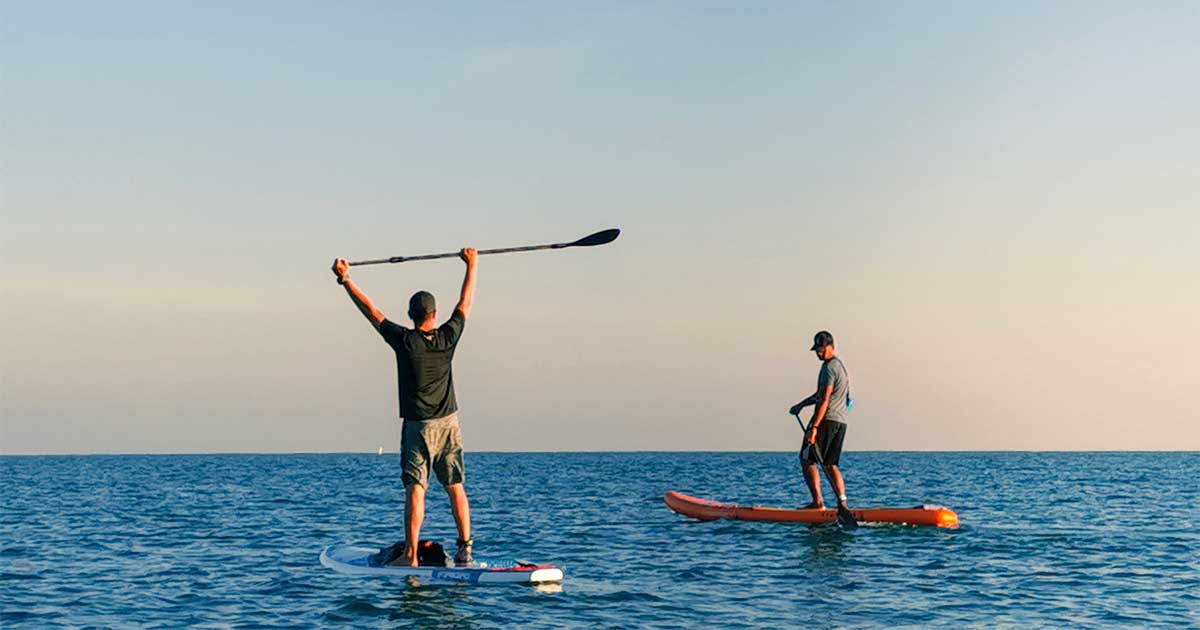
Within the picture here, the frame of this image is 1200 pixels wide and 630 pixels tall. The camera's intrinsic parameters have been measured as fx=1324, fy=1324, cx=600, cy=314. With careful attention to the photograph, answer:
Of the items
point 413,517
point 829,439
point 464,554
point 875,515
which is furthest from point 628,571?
point 875,515

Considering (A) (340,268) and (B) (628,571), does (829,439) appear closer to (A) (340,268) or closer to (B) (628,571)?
(B) (628,571)

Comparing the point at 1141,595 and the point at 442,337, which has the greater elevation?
the point at 442,337

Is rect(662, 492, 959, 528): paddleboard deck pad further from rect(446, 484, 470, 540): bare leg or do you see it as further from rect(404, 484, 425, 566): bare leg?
rect(404, 484, 425, 566): bare leg

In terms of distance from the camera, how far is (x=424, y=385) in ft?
44.1

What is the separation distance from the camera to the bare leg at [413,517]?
13539 millimetres

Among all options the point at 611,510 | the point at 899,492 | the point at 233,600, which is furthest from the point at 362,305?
the point at 899,492

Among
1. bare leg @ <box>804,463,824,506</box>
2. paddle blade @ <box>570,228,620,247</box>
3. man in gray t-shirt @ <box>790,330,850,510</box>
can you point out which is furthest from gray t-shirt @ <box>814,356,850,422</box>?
paddle blade @ <box>570,228,620,247</box>

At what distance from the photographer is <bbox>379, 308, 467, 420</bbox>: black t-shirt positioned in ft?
43.7

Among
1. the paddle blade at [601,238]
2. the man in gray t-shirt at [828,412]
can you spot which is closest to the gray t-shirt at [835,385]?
the man in gray t-shirt at [828,412]

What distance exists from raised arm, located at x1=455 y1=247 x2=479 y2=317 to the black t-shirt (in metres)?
0.08

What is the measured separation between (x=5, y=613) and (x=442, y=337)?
4973 mm

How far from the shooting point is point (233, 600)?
44.0 feet

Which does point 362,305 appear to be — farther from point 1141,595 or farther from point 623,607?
point 1141,595

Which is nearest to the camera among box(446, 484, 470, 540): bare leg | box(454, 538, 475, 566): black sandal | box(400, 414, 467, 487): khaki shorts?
box(400, 414, 467, 487): khaki shorts
